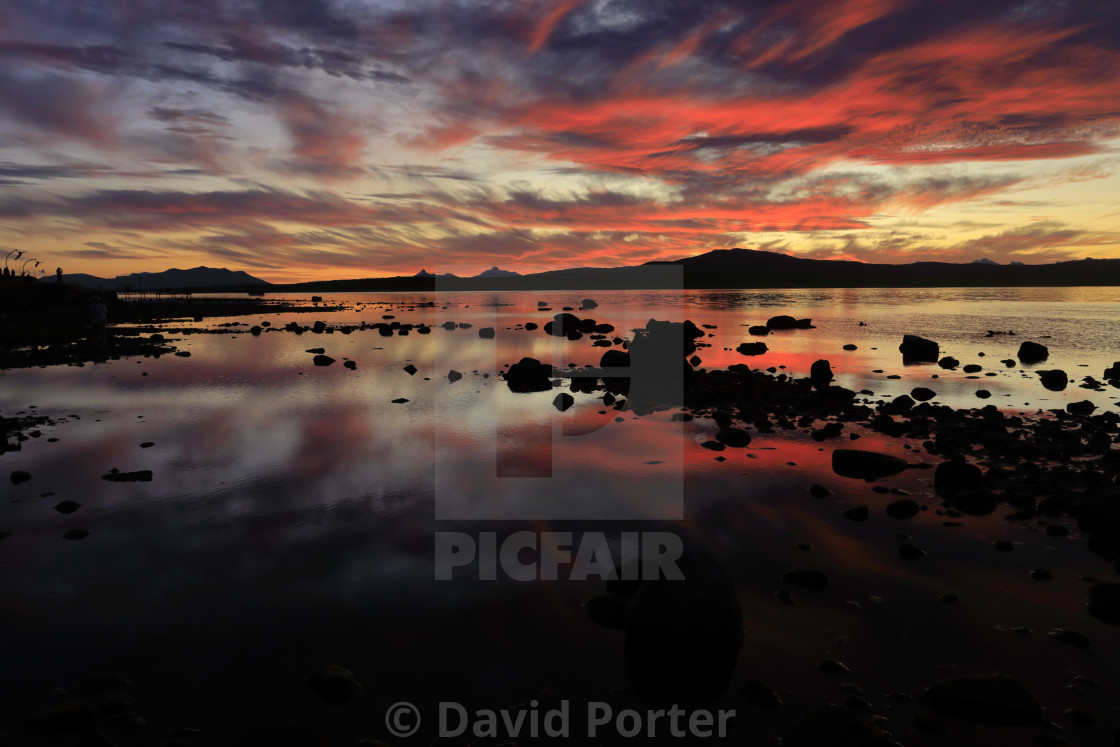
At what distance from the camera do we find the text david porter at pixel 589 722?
661 centimetres

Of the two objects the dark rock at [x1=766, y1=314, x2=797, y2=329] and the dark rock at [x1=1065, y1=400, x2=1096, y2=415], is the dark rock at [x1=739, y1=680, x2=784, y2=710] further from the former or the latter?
the dark rock at [x1=766, y1=314, x2=797, y2=329]

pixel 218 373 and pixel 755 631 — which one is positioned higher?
pixel 218 373

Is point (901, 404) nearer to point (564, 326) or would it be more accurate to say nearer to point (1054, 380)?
point (1054, 380)

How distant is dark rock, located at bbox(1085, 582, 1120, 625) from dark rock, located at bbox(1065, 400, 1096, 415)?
1490cm

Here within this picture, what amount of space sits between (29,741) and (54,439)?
15399 millimetres

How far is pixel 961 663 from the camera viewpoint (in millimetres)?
7398

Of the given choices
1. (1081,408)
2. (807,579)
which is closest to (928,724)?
(807,579)

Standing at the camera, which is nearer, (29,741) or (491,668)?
(29,741)

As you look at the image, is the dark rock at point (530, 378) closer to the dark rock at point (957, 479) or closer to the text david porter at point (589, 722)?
the dark rock at point (957, 479)

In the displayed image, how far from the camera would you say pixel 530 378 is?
29.0 meters

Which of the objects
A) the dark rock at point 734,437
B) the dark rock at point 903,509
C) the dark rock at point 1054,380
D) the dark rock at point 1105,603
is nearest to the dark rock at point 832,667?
the dark rock at point 1105,603

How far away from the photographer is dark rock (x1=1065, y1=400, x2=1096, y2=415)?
20.0 meters

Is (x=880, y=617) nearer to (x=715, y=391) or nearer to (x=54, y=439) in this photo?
(x=715, y=391)

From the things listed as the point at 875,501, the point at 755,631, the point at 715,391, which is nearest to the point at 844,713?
the point at 755,631
